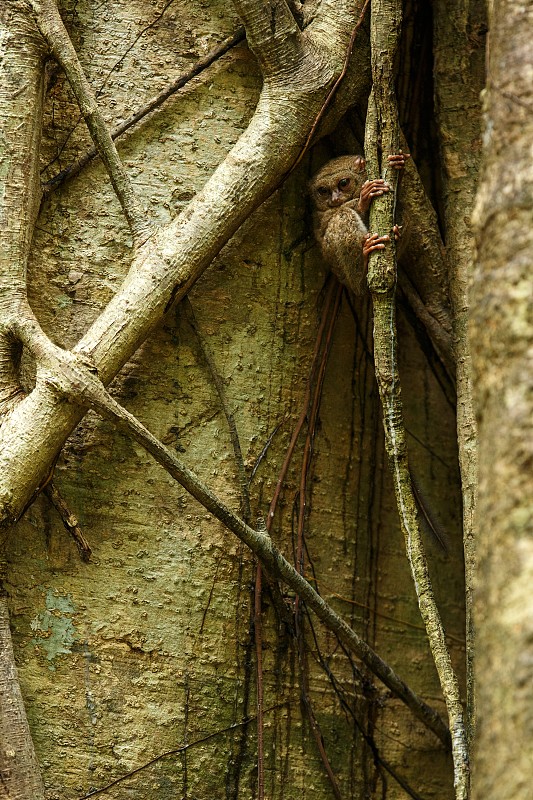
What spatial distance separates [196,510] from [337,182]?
4.51 ft

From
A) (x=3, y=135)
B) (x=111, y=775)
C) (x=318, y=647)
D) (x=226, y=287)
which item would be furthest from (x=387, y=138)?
(x=111, y=775)

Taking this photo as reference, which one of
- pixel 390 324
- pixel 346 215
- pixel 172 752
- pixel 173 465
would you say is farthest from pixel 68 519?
pixel 346 215

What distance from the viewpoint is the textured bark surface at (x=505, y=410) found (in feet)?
4.52

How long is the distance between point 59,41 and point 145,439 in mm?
1348

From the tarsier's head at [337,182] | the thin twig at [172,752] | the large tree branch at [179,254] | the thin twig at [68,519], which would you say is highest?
the tarsier's head at [337,182]

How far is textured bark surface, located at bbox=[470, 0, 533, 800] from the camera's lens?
1.38m

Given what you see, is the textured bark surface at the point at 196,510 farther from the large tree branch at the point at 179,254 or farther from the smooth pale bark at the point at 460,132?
the smooth pale bark at the point at 460,132

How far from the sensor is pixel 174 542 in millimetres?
2881

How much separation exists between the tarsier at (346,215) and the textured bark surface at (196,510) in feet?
0.24

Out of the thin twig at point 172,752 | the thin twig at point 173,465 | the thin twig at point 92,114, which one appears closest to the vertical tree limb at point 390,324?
the thin twig at point 173,465

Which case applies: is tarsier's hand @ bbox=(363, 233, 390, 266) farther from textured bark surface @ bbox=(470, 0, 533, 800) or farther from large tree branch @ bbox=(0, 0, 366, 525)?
textured bark surface @ bbox=(470, 0, 533, 800)

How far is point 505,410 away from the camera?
1.54m

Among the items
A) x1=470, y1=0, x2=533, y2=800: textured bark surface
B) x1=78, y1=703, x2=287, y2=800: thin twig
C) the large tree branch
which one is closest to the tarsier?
the large tree branch

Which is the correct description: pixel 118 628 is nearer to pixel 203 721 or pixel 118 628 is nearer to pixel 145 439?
pixel 203 721
